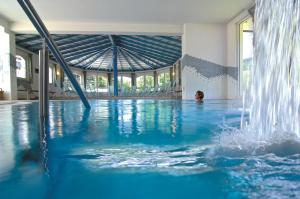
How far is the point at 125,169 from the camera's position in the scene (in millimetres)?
1117

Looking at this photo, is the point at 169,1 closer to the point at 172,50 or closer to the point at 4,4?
the point at 4,4

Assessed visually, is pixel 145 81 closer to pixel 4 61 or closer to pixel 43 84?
pixel 4 61

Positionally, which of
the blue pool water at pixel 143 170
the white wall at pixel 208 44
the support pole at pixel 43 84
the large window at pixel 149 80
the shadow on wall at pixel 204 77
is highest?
the white wall at pixel 208 44

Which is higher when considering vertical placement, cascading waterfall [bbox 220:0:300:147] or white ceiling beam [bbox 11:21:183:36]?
white ceiling beam [bbox 11:21:183:36]

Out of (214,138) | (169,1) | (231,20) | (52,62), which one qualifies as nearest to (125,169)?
(214,138)

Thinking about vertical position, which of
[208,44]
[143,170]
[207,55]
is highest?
[208,44]

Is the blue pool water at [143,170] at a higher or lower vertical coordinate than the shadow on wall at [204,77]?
lower

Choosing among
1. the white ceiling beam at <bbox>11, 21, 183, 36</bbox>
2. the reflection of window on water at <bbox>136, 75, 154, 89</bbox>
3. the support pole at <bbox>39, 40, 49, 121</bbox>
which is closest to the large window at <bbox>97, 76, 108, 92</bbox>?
the reflection of window on water at <bbox>136, 75, 154, 89</bbox>

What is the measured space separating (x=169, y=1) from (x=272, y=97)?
704 centimetres

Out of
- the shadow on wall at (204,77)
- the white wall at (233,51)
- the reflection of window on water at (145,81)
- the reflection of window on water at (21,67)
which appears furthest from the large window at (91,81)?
the white wall at (233,51)

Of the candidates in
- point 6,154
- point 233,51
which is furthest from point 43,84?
point 233,51

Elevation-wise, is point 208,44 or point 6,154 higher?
point 208,44

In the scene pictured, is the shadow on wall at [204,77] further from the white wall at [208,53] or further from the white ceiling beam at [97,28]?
the white ceiling beam at [97,28]

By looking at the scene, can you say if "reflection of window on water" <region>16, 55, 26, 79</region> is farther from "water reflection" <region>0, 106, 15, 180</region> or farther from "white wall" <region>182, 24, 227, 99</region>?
"water reflection" <region>0, 106, 15, 180</region>
